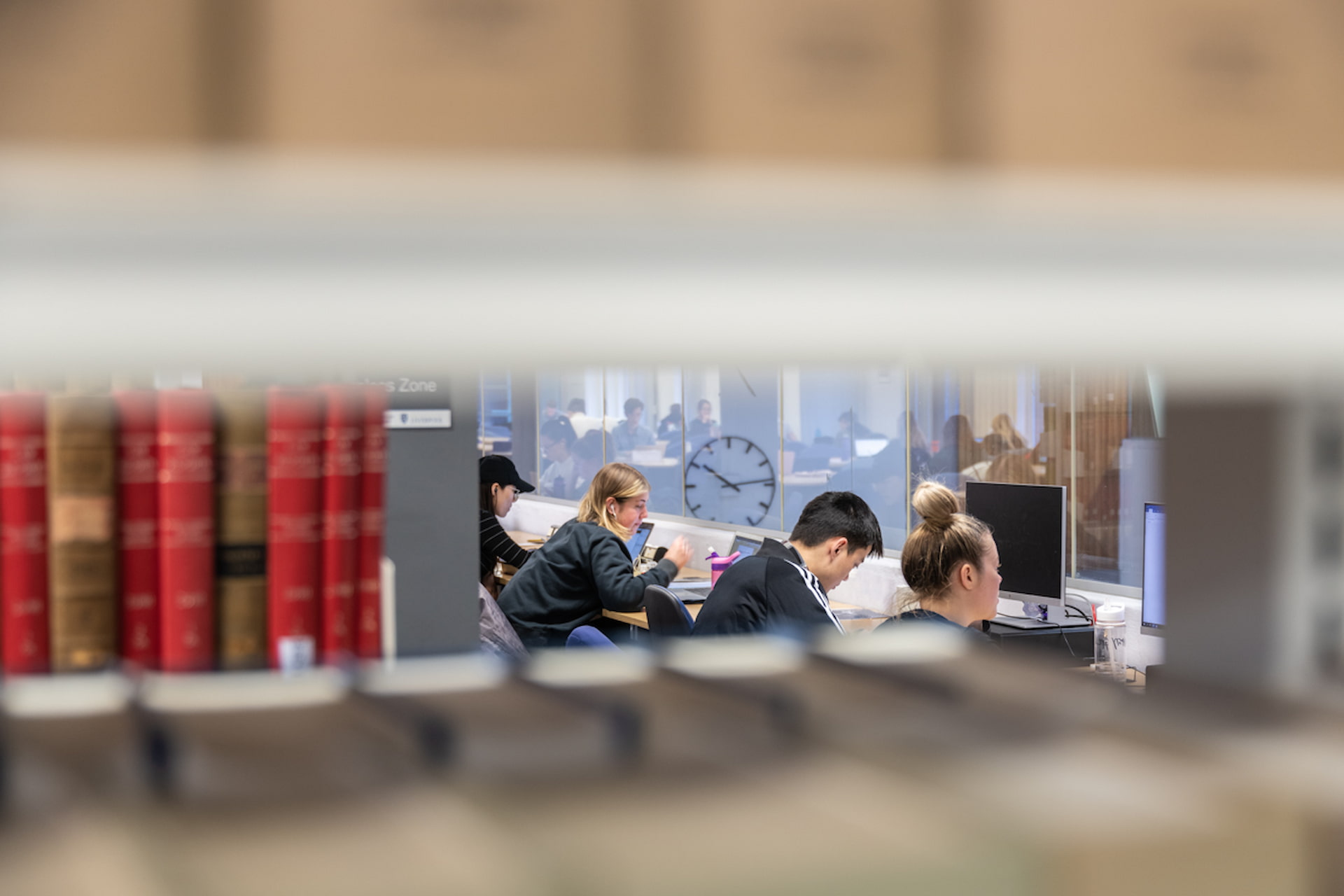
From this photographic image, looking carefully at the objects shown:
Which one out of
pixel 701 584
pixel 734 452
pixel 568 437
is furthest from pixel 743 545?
pixel 568 437

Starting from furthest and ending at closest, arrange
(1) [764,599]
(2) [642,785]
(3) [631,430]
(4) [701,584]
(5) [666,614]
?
(3) [631,430] → (4) [701,584] → (5) [666,614] → (1) [764,599] → (2) [642,785]

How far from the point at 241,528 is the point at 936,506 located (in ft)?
8.19

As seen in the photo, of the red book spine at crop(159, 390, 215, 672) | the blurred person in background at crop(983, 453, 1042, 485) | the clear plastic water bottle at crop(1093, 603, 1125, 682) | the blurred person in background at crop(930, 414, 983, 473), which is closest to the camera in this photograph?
the red book spine at crop(159, 390, 215, 672)

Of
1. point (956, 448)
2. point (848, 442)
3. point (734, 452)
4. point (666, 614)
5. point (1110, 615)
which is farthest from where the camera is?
point (734, 452)

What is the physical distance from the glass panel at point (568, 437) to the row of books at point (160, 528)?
6481 millimetres

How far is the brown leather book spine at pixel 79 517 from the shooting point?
0.74 meters

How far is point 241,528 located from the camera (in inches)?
30.6

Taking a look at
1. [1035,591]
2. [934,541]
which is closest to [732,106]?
[934,541]

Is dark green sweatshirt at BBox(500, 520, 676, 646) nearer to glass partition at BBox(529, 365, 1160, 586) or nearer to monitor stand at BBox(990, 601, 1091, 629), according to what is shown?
glass partition at BBox(529, 365, 1160, 586)

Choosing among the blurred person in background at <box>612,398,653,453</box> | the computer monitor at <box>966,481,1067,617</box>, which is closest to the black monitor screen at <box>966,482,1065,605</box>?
the computer monitor at <box>966,481,1067,617</box>

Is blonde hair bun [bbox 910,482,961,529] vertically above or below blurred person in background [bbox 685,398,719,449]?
below

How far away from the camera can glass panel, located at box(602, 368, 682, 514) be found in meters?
6.61

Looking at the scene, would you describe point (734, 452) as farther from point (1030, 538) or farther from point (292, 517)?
point (292, 517)

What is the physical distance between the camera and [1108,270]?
420 millimetres
